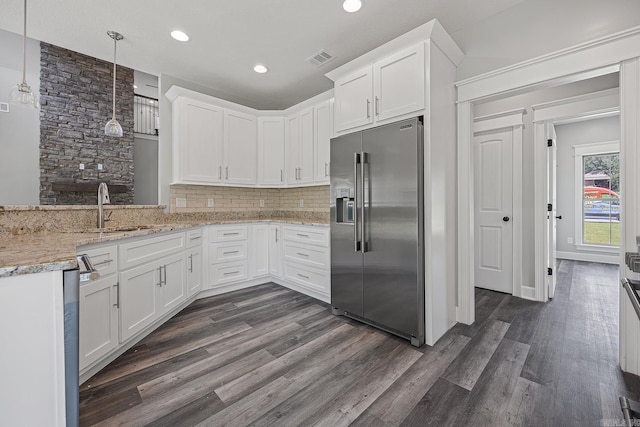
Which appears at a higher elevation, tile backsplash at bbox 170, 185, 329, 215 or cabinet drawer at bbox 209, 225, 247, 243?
tile backsplash at bbox 170, 185, 329, 215

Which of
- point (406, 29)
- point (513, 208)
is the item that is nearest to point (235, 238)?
point (406, 29)

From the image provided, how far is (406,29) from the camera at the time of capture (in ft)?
8.35

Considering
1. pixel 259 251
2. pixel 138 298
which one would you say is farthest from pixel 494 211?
pixel 138 298

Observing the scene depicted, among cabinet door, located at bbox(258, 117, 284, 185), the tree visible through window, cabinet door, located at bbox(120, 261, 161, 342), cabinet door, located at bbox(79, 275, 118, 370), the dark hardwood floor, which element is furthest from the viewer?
the tree visible through window

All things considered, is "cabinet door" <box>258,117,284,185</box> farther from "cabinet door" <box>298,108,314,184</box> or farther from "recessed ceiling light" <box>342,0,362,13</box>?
"recessed ceiling light" <box>342,0,362,13</box>

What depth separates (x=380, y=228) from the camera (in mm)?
2361

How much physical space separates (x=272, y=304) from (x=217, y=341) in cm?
86

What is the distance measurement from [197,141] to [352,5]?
232 centimetres

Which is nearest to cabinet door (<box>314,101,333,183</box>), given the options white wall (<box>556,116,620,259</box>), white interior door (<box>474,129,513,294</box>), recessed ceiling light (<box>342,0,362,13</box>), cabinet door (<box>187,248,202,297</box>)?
recessed ceiling light (<box>342,0,362,13</box>)

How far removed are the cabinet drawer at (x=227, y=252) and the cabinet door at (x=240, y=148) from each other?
894 mm

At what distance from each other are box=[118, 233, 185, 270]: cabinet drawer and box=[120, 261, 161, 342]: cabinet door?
0.20 ft

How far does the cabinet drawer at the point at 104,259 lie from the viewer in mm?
1728

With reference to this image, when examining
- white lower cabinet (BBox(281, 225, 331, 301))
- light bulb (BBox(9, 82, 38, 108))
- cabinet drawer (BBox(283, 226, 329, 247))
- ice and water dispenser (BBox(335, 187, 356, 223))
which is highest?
light bulb (BBox(9, 82, 38, 108))

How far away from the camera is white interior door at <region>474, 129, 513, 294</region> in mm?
3299
